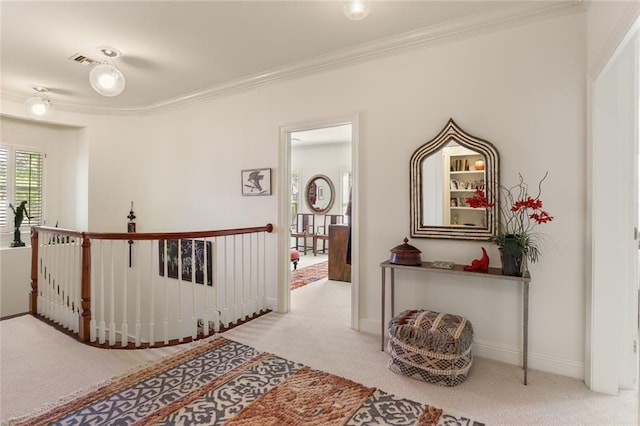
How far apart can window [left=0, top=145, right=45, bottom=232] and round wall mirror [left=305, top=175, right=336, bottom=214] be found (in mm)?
5067

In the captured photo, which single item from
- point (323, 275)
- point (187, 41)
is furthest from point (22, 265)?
point (323, 275)

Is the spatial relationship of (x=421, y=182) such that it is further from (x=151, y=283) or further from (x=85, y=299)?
(x=85, y=299)

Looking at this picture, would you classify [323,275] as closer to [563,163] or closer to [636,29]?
[563,163]

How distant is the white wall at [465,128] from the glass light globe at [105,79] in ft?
4.41

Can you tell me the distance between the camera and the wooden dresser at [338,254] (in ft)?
17.1

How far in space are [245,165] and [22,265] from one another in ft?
10.7

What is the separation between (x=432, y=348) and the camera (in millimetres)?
2160

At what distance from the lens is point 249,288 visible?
355 centimetres

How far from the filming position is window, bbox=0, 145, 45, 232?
4.37 m

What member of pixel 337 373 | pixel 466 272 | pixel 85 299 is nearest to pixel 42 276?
pixel 85 299

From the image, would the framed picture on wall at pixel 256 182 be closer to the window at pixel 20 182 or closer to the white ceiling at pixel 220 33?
the white ceiling at pixel 220 33

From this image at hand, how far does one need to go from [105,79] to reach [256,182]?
5.39 feet

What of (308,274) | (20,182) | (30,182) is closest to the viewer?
(20,182)

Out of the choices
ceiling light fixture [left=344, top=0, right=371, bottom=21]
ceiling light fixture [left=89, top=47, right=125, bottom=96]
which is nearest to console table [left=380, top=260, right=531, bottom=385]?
ceiling light fixture [left=344, top=0, right=371, bottom=21]
